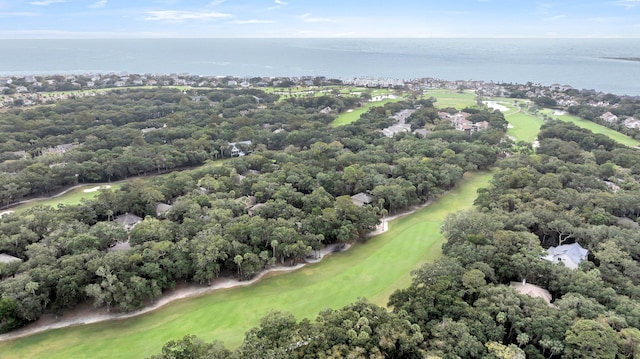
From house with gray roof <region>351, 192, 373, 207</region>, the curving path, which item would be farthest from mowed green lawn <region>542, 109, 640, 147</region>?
the curving path

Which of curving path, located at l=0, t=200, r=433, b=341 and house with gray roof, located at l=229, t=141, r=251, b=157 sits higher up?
house with gray roof, located at l=229, t=141, r=251, b=157

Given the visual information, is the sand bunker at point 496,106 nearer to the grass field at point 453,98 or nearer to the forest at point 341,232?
the grass field at point 453,98

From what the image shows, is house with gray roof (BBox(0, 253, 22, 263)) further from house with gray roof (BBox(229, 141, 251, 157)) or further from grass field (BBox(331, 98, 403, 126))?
grass field (BBox(331, 98, 403, 126))

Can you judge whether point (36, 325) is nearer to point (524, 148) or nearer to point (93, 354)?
point (93, 354)

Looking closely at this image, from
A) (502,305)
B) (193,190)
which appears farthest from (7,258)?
(502,305)

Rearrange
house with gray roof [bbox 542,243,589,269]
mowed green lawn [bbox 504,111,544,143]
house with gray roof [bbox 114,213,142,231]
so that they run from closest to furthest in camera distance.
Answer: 1. house with gray roof [bbox 542,243,589,269]
2. house with gray roof [bbox 114,213,142,231]
3. mowed green lawn [bbox 504,111,544,143]

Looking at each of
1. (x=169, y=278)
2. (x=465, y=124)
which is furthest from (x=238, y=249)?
(x=465, y=124)
